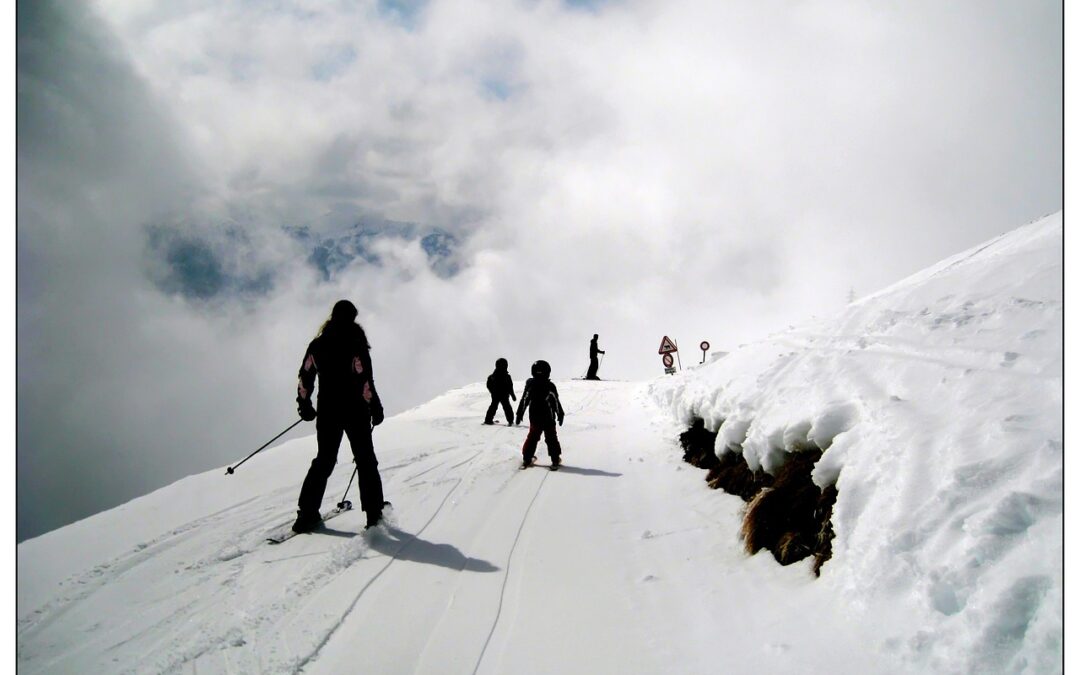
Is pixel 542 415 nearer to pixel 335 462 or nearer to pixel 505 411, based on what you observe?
pixel 335 462

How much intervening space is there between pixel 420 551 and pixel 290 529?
1613 millimetres

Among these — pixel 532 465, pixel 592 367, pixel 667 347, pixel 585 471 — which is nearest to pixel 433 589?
pixel 585 471

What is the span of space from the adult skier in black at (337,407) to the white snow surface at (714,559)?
0.37m

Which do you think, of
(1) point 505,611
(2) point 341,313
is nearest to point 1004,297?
(1) point 505,611

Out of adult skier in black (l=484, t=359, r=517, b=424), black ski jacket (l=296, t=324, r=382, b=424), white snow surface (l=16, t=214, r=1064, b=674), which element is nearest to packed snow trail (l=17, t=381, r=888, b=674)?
white snow surface (l=16, t=214, r=1064, b=674)

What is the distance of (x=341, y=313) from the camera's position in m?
5.46

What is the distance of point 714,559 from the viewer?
14.2 ft

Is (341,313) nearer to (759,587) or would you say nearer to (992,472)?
(759,587)

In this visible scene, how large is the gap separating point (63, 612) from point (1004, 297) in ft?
26.2

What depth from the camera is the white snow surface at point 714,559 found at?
252 centimetres

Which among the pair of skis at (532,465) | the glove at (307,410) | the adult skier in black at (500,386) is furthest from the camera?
the adult skier in black at (500,386)

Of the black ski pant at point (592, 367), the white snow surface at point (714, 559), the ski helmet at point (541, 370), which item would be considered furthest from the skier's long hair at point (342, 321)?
the black ski pant at point (592, 367)

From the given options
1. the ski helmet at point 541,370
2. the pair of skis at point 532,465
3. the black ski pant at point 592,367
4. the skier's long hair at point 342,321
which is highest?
the skier's long hair at point 342,321

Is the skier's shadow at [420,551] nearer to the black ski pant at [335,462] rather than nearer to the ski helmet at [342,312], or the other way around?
the black ski pant at [335,462]
